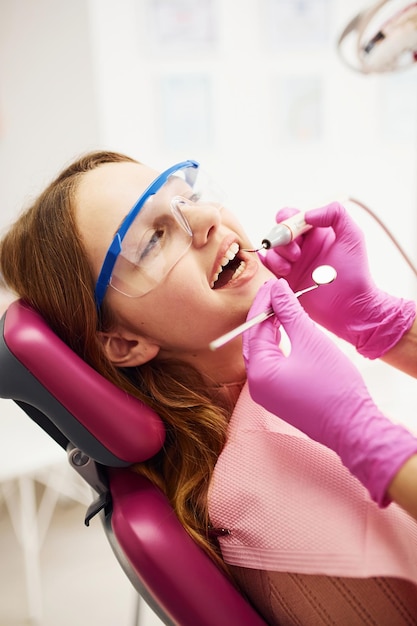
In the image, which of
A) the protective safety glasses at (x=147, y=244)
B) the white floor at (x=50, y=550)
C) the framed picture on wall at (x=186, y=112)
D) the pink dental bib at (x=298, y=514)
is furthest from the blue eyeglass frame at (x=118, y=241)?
the framed picture on wall at (x=186, y=112)

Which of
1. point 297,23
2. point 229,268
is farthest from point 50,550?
point 297,23

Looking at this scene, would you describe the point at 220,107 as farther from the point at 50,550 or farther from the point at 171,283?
the point at 50,550

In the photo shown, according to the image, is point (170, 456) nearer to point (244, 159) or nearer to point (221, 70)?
point (244, 159)

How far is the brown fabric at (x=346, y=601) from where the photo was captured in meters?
0.80

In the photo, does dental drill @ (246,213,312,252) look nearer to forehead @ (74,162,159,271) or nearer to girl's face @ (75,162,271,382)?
girl's face @ (75,162,271,382)

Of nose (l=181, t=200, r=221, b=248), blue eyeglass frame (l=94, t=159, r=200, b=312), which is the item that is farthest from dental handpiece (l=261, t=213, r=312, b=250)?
blue eyeglass frame (l=94, t=159, r=200, b=312)

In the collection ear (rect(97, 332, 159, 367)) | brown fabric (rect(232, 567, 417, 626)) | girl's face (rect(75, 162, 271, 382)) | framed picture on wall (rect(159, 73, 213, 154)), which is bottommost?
brown fabric (rect(232, 567, 417, 626))

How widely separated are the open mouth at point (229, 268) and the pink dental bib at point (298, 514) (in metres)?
0.28

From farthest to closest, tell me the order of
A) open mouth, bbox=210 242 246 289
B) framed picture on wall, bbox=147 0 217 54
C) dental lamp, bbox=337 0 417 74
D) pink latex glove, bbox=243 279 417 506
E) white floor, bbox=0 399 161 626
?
framed picture on wall, bbox=147 0 217 54 → white floor, bbox=0 399 161 626 → open mouth, bbox=210 242 246 289 → dental lamp, bbox=337 0 417 74 → pink latex glove, bbox=243 279 417 506

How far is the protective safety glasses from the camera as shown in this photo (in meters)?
0.95

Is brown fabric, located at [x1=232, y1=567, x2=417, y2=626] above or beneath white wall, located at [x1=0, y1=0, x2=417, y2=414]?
beneath

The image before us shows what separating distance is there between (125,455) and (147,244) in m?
0.39

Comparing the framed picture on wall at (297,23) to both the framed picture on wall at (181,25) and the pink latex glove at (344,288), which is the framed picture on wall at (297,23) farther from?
the pink latex glove at (344,288)

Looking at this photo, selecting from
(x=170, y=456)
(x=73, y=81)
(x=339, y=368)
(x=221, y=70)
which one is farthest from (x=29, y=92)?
(x=339, y=368)
